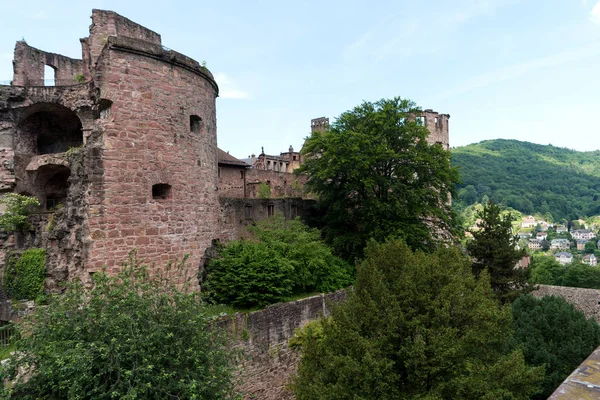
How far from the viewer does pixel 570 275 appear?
149 ft

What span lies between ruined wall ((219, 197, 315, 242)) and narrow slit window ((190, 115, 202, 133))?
4.97 m

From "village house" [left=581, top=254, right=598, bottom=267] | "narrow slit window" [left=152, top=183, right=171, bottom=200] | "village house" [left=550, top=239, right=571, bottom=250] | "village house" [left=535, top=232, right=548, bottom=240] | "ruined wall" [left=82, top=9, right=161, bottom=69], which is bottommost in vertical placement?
"village house" [left=581, top=254, right=598, bottom=267]

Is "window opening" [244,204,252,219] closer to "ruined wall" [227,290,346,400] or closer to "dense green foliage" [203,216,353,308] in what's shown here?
"dense green foliage" [203,216,353,308]

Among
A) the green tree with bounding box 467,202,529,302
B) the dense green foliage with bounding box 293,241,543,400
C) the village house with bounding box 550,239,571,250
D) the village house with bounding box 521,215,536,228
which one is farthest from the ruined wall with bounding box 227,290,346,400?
the village house with bounding box 521,215,536,228

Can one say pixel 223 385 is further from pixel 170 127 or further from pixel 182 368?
pixel 170 127

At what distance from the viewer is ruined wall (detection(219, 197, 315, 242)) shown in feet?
59.6

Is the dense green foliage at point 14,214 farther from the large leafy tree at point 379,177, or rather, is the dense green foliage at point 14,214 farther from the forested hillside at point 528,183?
the forested hillside at point 528,183

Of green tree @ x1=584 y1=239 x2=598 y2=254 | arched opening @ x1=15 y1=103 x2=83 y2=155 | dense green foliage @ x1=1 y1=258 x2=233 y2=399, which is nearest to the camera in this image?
dense green foliage @ x1=1 y1=258 x2=233 y2=399

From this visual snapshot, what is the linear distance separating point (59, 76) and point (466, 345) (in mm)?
21718

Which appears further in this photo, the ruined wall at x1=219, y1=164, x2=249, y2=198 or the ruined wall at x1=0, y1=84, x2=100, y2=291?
the ruined wall at x1=219, y1=164, x2=249, y2=198

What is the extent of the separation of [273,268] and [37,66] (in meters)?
15.3

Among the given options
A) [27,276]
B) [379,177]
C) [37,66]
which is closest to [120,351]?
[27,276]

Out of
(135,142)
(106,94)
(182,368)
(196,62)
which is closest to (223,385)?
(182,368)

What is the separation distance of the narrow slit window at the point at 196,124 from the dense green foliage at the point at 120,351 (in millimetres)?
6471
